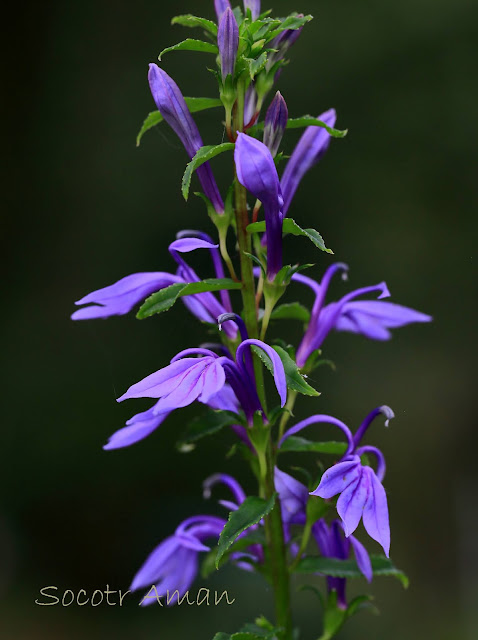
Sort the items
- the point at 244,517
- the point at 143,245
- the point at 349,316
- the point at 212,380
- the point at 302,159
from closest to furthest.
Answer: the point at 212,380
the point at 244,517
the point at 302,159
the point at 349,316
the point at 143,245

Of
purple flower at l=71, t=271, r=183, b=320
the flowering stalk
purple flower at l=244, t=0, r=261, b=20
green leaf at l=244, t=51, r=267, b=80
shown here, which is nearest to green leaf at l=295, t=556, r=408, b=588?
the flowering stalk

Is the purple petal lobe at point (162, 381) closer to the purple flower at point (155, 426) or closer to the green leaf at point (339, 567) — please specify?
the purple flower at point (155, 426)

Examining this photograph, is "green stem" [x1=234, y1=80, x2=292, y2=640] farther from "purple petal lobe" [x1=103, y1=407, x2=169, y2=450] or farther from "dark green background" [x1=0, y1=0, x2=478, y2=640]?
"dark green background" [x1=0, y1=0, x2=478, y2=640]

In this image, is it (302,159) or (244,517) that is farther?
(302,159)

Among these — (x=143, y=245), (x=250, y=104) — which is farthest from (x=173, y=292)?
(x=143, y=245)

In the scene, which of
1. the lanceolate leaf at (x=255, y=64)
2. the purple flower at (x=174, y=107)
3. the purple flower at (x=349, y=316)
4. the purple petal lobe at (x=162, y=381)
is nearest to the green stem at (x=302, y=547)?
the purple flower at (x=349, y=316)

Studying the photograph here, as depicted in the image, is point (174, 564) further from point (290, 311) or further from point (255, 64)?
point (255, 64)
